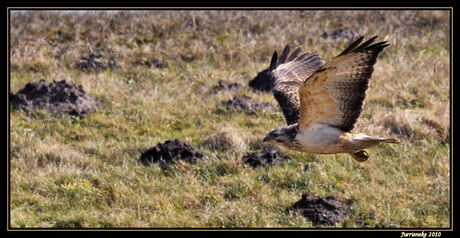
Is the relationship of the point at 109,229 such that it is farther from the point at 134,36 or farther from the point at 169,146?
the point at 134,36

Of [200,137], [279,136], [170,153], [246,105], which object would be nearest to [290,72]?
[279,136]

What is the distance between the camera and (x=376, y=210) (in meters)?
8.12

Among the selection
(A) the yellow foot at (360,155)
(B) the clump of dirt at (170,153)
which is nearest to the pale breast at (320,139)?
(A) the yellow foot at (360,155)

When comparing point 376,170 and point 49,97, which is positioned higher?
point 49,97

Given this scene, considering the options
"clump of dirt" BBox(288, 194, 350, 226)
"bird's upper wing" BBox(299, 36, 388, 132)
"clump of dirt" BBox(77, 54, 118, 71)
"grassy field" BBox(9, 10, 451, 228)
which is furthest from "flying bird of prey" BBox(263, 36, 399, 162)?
"clump of dirt" BBox(77, 54, 118, 71)

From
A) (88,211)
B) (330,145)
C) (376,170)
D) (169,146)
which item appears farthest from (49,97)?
(330,145)

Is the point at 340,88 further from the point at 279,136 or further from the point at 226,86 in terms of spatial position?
the point at 226,86

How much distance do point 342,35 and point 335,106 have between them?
34.6ft

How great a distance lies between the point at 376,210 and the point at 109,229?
3268 millimetres

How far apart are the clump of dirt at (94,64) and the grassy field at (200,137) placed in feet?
0.67

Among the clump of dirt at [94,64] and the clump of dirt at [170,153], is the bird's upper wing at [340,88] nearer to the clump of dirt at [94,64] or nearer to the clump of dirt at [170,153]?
the clump of dirt at [170,153]

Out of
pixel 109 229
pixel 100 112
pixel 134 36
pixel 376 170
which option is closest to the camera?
pixel 109 229

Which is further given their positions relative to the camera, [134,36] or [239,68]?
[134,36]

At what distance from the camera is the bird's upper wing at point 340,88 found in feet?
17.8
